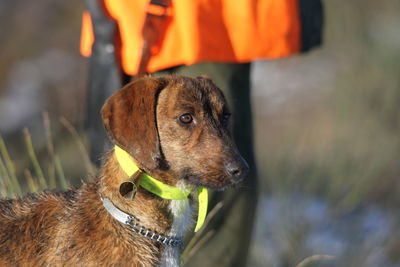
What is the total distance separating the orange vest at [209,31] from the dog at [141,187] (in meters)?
0.64

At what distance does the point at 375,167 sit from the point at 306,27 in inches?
125

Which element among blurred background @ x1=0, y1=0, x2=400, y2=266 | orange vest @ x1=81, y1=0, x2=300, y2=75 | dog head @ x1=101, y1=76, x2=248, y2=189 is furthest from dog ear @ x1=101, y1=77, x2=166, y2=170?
blurred background @ x1=0, y1=0, x2=400, y2=266

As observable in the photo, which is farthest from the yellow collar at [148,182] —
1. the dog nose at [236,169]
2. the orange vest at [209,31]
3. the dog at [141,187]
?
the orange vest at [209,31]

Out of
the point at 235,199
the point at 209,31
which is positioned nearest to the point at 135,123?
the point at 209,31

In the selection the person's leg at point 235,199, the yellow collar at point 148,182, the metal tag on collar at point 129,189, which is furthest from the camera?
the person's leg at point 235,199

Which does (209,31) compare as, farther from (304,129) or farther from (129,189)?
(304,129)

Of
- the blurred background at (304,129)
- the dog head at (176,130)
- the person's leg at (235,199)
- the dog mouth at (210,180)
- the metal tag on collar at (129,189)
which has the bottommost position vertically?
the blurred background at (304,129)

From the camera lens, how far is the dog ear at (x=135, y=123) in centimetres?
315

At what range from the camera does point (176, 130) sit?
326 centimetres

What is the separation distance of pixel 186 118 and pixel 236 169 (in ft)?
1.04

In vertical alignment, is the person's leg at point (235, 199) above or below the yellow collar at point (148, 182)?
below

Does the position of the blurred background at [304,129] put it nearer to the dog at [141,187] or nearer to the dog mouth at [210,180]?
the dog at [141,187]

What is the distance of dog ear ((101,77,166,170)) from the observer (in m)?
3.15

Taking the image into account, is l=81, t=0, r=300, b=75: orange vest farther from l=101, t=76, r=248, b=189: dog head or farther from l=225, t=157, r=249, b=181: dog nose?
l=225, t=157, r=249, b=181: dog nose
